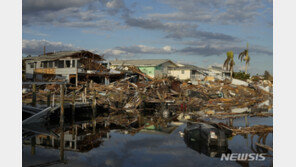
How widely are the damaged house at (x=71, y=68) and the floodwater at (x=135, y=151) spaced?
19.2m

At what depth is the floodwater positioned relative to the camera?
11984 millimetres

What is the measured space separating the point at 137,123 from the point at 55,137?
24.7 feet

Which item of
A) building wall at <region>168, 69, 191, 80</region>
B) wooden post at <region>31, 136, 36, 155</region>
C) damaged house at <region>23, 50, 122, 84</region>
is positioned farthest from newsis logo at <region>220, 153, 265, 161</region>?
building wall at <region>168, 69, 191, 80</region>

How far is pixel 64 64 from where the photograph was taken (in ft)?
122

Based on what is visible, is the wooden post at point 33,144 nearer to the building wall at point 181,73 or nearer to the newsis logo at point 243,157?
the newsis logo at point 243,157

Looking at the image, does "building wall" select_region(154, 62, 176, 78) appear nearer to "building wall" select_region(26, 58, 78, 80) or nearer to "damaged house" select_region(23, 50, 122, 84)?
"damaged house" select_region(23, 50, 122, 84)

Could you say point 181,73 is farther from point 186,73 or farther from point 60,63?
point 60,63

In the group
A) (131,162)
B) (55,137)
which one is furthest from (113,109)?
(131,162)

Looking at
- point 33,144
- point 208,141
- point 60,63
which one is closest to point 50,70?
point 60,63

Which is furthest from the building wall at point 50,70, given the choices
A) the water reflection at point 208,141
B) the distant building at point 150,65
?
the water reflection at point 208,141

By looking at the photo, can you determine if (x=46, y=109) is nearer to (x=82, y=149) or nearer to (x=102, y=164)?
(x=82, y=149)

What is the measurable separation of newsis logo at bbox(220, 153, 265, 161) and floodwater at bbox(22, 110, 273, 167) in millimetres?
326

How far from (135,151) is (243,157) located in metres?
5.51

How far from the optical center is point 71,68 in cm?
3619
